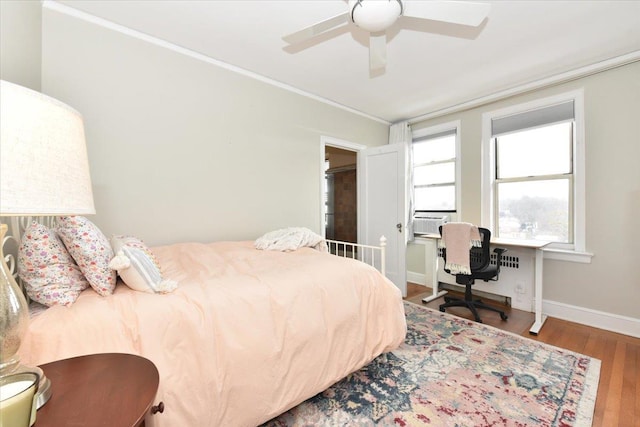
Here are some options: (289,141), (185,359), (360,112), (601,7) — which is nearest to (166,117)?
(289,141)

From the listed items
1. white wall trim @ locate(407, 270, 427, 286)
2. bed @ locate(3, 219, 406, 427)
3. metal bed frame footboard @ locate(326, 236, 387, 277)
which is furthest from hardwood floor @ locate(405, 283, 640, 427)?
bed @ locate(3, 219, 406, 427)

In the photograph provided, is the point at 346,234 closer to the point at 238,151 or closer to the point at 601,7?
the point at 238,151

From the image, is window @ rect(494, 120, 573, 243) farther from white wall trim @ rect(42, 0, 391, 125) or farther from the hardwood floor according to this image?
white wall trim @ rect(42, 0, 391, 125)

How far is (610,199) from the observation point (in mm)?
2621

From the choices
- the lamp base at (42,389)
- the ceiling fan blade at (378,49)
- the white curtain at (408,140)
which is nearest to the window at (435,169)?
the white curtain at (408,140)

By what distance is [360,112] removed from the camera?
12.7 feet

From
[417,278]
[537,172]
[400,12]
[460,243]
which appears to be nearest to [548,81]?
[537,172]

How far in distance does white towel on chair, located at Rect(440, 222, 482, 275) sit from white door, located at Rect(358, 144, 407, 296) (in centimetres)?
62

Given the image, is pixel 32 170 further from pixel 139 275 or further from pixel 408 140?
pixel 408 140

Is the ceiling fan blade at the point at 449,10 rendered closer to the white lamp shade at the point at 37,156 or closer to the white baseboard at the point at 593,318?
the white lamp shade at the point at 37,156

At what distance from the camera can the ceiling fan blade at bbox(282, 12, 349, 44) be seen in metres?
1.61

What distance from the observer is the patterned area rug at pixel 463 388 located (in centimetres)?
151

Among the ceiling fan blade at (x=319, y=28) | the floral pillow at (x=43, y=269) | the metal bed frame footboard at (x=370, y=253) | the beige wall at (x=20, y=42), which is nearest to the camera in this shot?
the floral pillow at (x=43, y=269)

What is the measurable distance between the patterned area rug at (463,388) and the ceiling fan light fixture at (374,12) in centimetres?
227
